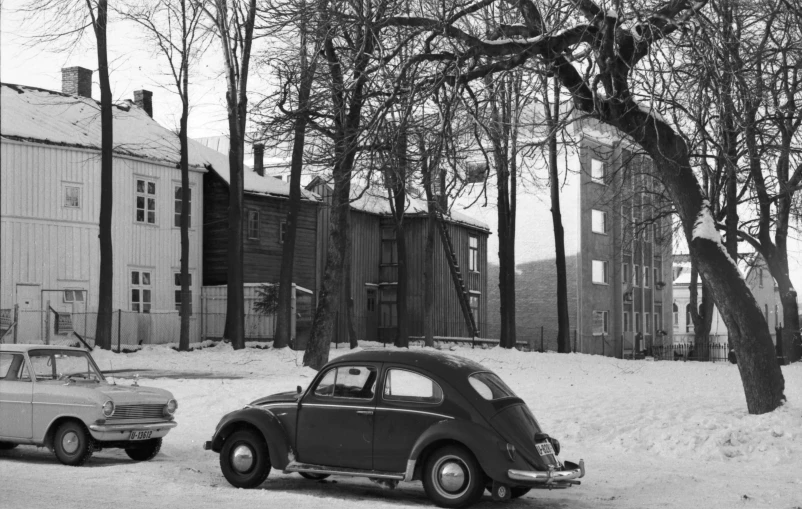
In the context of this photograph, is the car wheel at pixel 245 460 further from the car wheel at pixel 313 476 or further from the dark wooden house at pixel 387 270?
the dark wooden house at pixel 387 270

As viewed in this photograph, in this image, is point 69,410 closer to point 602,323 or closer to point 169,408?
point 169,408

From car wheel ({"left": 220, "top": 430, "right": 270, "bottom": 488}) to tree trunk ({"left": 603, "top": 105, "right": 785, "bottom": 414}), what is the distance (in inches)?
304

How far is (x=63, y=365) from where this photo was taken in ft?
44.2

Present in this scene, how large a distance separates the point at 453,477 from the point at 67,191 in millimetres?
30384

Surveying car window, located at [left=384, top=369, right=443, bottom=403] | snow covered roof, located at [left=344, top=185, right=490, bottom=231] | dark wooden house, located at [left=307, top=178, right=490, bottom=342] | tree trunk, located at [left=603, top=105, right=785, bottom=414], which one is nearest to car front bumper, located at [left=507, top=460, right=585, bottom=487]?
car window, located at [left=384, top=369, right=443, bottom=403]

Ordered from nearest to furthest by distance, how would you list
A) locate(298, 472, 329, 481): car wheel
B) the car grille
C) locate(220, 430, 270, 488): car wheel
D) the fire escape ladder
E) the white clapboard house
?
locate(220, 430, 270, 488): car wheel, locate(298, 472, 329, 481): car wheel, the car grille, the white clapboard house, the fire escape ladder

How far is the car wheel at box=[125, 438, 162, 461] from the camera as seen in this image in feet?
43.6

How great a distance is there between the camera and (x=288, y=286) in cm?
3238

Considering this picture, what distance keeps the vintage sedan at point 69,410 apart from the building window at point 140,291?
25.8 meters

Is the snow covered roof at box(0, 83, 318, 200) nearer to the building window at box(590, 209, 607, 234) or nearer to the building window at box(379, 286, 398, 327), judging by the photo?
the building window at box(379, 286, 398, 327)

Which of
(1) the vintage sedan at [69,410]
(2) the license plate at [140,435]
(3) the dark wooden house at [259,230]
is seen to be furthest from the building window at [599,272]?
(2) the license plate at [140,435]

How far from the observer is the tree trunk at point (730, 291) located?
1543 centimetres

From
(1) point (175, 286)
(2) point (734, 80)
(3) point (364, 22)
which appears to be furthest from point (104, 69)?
(2) point (734, 80)

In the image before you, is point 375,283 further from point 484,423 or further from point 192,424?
point 484,423
